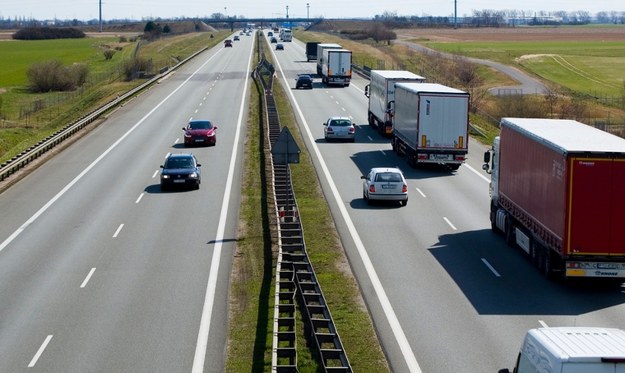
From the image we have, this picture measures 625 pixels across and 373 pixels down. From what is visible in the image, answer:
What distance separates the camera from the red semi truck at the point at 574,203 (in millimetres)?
22328

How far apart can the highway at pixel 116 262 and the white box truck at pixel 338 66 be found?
34.6 m

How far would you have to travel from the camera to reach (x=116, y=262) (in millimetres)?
25969

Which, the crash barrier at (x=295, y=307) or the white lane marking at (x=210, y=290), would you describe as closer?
the crash barrier at (x=295, y=307)

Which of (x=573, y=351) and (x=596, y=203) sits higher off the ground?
(x=573, y=351)

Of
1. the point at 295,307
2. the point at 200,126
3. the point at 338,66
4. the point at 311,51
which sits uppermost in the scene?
the point at 311,51

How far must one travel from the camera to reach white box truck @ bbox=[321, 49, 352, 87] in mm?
85062

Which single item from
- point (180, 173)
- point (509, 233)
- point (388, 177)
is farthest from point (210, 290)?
point (180, 173)

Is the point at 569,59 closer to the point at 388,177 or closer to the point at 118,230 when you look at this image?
the point at 388,177

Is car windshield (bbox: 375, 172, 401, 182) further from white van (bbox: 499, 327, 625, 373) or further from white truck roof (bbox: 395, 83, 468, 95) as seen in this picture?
white van (bbox: 499, 327, 625, 373)

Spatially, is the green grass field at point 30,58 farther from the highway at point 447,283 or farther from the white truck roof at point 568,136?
the white truck roof at point 568,136

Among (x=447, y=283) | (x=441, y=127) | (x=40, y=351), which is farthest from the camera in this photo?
(x=441, y=127)

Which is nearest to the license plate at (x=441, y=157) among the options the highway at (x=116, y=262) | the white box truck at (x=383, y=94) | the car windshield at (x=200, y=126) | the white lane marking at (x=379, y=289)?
the white lane marking at (x=379, y=289)

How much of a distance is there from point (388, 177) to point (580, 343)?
74.3ft

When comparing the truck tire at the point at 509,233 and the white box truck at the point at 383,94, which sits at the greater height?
the white box truck at the point at 383,94
